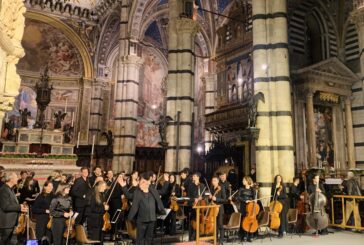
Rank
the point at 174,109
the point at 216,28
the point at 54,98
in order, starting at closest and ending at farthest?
the point at 174,109 → the point at 216,28 → the point at 54,98

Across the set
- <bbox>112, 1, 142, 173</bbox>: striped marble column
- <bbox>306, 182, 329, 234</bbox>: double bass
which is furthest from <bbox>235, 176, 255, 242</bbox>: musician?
<bbox>112, 1, 142, 173</bbox>: striped marble column

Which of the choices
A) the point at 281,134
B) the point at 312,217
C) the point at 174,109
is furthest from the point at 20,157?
the point at 312,217

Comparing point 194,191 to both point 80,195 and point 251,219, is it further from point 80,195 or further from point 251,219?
point 80,195

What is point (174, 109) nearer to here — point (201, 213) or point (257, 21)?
point (257, 21)

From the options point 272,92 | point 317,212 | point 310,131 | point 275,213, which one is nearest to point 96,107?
point 310,131

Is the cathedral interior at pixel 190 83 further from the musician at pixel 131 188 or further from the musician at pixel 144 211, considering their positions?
the musician at pixel 144 211

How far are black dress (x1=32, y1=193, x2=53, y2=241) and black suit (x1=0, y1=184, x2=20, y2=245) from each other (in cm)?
59

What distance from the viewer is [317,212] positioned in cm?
715

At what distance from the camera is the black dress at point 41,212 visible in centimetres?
527

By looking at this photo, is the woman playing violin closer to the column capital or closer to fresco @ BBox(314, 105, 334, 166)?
the column capital

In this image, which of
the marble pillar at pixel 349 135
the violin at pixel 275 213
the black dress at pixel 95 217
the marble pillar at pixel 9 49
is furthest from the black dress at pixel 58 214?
the marble pillar at pixel 349 135

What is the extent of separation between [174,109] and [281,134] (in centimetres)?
454

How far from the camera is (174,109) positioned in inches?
476

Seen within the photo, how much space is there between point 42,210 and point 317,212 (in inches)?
233
